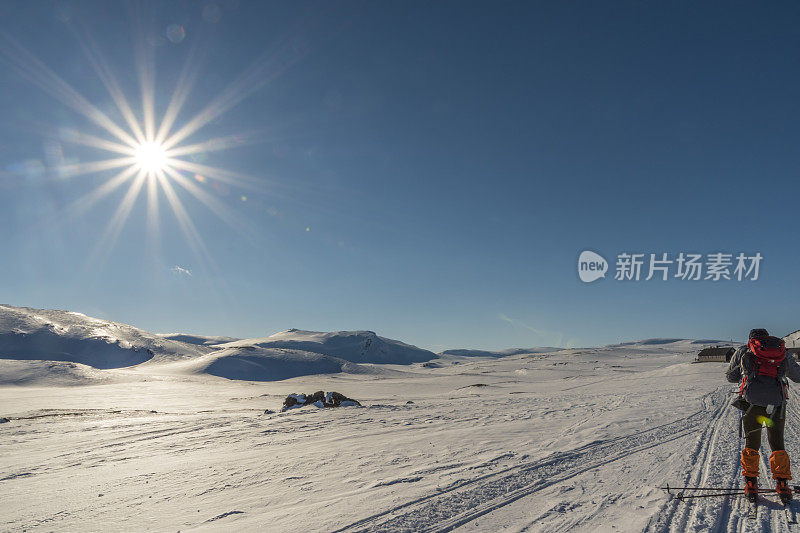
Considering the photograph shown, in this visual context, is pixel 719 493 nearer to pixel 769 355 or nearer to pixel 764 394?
pixel 764 394

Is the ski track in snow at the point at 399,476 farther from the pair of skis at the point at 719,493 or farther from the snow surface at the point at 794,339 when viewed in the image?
the snow surface at the point at 794,339

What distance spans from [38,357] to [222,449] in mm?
125498

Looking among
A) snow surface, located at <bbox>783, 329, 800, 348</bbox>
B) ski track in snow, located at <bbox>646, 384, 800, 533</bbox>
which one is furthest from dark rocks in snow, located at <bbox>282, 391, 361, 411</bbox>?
snow surface, located at <bbox>783, 329, 800, 348</bbox>

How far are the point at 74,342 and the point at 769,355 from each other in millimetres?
139798

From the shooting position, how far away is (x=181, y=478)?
799 centimetres

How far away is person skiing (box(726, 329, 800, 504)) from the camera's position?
18.3ft

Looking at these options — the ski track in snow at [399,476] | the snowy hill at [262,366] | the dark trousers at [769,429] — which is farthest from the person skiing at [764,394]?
the snowy hill at [262,366]

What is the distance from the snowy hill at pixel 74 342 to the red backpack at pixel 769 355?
126000 mm

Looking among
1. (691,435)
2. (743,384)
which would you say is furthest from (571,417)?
(743,384)

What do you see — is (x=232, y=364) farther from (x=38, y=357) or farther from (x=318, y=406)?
(x=318, y=406)

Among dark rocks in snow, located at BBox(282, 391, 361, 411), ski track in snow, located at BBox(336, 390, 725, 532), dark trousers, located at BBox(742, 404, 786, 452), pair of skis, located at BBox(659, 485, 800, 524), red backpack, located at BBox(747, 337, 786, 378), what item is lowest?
dark rocks in snow, located at BBox(282, 391, 361, 411)

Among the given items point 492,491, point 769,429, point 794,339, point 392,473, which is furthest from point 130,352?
point 794,339

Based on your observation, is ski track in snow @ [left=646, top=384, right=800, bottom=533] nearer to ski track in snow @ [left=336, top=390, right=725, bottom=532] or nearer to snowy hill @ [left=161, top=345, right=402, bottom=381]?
ski track in snow @ [left=336, top=390, right=725, bottom=532]

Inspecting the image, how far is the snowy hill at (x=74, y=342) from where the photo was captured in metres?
99.4
